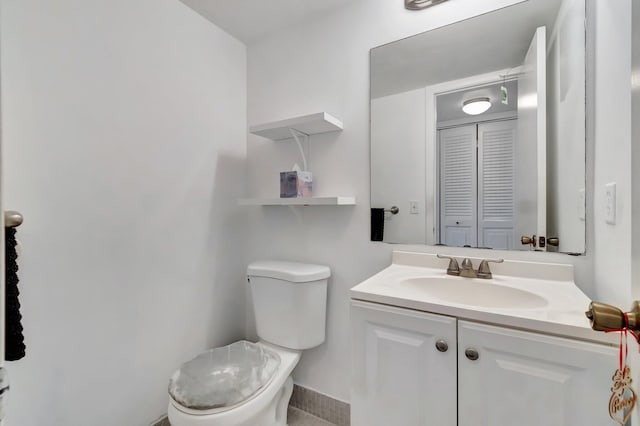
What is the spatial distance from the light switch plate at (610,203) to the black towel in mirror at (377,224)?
0.79 meters

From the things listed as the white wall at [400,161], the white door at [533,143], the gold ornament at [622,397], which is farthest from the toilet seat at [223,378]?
the white door at [533,143]

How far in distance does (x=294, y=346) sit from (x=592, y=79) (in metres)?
1.61

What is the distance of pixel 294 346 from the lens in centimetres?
148

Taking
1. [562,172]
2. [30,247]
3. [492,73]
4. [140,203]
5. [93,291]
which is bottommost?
[93,291]

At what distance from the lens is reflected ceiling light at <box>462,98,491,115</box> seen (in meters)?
1.24

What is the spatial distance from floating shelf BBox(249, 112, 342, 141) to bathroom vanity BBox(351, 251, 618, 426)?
0.79 m

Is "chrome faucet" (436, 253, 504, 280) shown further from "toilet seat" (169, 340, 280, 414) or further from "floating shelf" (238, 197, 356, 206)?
"toilet seat" (169, 340, 280, 414)

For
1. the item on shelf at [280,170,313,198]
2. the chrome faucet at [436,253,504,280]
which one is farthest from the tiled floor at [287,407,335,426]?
the item on shelf at [280,170,313,198]

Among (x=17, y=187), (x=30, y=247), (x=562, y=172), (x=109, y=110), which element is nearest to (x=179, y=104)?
(x=109, y=110)

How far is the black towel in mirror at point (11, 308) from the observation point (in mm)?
879

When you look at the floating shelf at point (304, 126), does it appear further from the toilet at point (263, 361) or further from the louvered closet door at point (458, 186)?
the toilet at point (263, 361)

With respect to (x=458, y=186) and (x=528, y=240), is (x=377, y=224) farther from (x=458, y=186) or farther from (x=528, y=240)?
(x=528, y=240)

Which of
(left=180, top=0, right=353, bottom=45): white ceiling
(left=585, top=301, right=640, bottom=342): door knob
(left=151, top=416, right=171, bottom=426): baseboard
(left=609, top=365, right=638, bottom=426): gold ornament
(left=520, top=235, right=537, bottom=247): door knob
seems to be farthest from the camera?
(left=180, top=0, right=353, bottom=45): white ceiling

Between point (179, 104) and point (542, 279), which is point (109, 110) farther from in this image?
point (542, 279)
